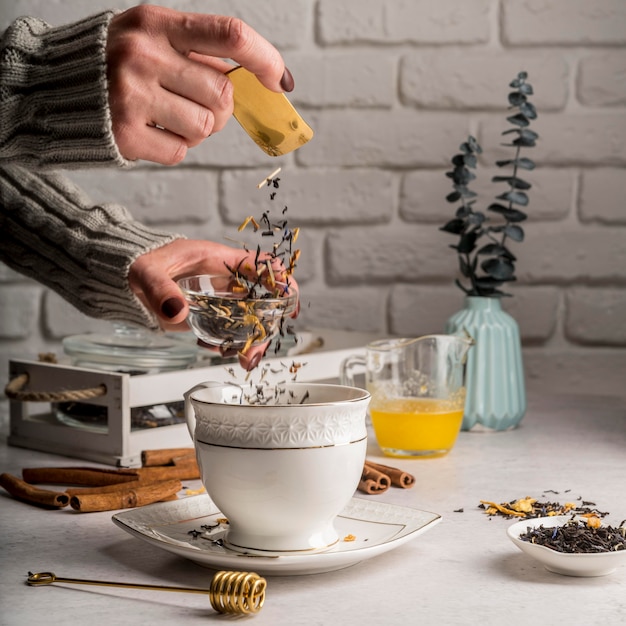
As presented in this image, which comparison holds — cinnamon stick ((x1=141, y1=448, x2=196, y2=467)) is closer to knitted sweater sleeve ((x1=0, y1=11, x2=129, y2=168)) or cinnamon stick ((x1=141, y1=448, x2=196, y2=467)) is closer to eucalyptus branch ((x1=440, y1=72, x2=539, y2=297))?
knitted sweater sleeve ((x1=0, y1=11, x2=129, y2=168))

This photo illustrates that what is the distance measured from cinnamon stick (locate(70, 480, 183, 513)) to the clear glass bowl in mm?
150

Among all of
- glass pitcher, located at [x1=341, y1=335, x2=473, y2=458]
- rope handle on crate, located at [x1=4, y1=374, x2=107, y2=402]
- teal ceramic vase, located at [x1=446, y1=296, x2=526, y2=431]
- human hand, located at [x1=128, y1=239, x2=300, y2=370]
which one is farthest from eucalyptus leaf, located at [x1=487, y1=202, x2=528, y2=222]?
rope handle on crate, located at [x1=4, y1=374, x2=107, y2=402]

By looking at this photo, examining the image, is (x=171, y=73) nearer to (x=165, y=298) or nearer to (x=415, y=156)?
(x=165, y=298)

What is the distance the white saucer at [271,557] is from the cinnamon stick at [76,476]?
0.51 ft

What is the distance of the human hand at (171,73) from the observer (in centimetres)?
86

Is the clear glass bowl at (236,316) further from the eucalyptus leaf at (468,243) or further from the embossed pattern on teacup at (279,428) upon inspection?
the eucalyptus leaf at (468,243)

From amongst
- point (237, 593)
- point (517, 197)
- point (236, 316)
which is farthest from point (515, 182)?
point (237, 593)

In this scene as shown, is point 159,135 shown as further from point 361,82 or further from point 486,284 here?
point 361,82

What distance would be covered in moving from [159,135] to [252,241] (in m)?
0.70

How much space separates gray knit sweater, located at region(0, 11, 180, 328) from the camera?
92cm

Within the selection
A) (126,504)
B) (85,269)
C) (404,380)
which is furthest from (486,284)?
(126,504)

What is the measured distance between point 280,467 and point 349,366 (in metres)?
0.56

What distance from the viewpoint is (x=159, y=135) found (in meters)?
0.94

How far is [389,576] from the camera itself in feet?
2.46
